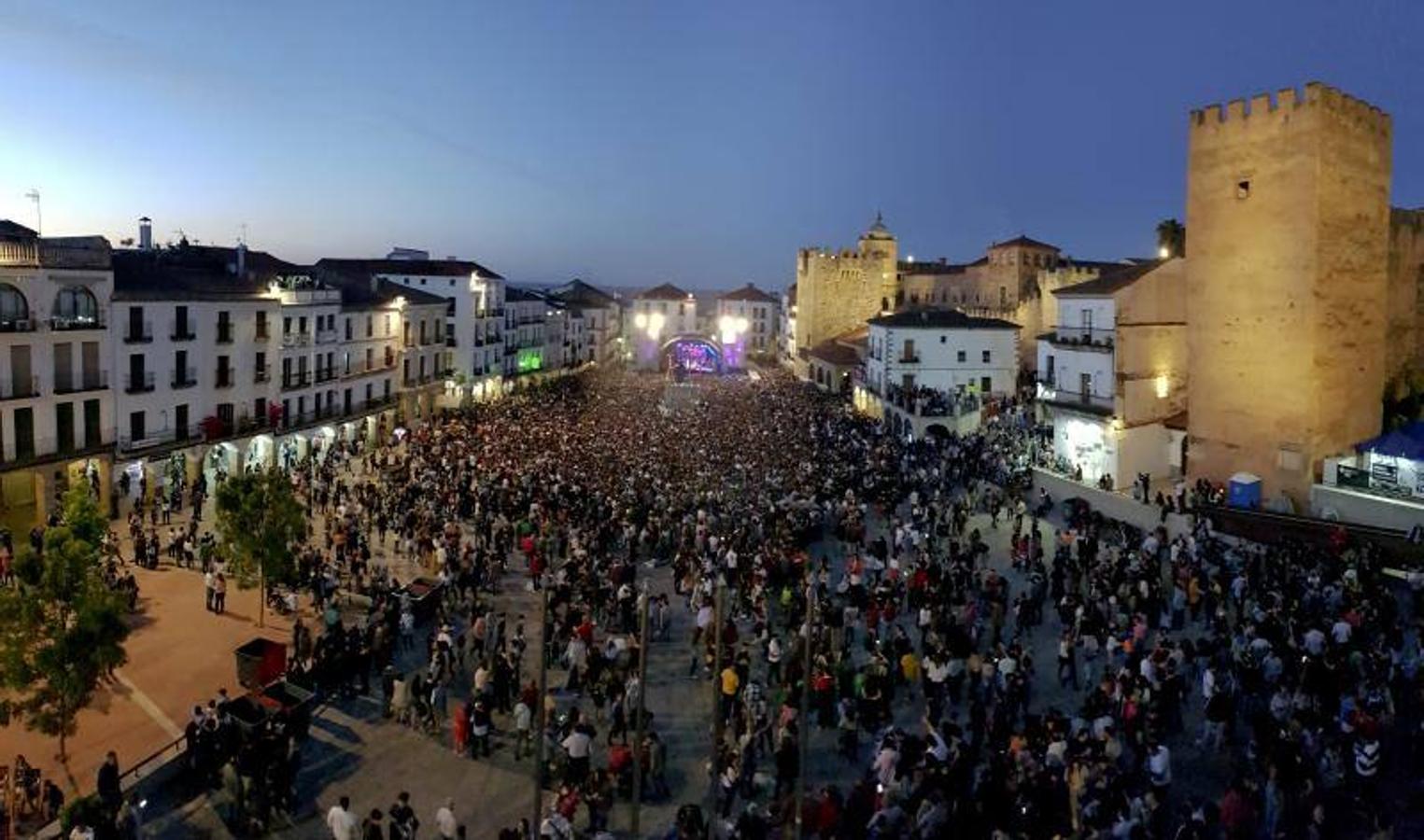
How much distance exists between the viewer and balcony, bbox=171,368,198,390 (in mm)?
34312

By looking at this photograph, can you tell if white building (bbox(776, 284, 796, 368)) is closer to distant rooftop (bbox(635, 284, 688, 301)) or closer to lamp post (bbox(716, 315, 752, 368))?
lamp post (bbox(716, 315, 752, 368))

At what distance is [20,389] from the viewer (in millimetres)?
28594

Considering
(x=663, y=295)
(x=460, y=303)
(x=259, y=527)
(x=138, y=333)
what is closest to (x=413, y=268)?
(x=460, y=303)

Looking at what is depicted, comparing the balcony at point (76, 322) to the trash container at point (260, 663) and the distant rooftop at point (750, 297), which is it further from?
the distant rooftop at point (750, 297)

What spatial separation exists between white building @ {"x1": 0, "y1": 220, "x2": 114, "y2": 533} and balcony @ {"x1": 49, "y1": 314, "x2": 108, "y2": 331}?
0.03m

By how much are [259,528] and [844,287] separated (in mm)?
68999

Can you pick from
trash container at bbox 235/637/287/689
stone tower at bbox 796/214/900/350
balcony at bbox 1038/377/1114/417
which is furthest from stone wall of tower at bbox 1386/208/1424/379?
stone tower at bbox 796/214/900/350

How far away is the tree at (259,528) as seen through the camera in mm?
19797

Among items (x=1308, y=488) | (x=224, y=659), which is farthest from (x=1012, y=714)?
(x=1308, y=488)

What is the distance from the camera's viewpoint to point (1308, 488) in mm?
26984

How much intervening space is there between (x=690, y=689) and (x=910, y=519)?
11853 millimetres

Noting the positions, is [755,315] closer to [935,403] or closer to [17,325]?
[935,403]

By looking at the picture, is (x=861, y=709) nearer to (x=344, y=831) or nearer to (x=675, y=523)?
(x=344, y=831)

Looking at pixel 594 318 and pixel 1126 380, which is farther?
pixel 594 318
